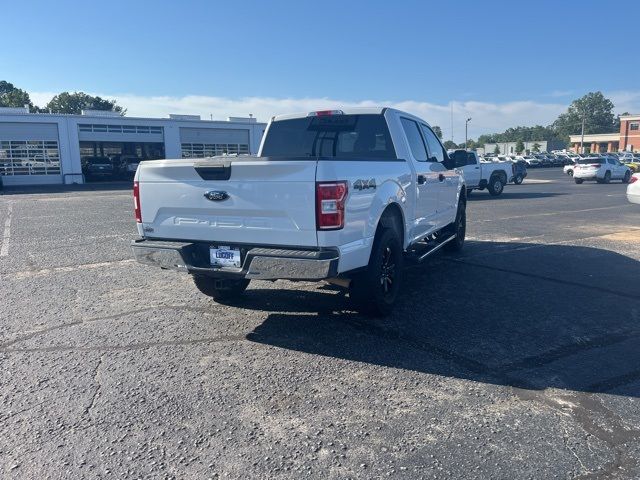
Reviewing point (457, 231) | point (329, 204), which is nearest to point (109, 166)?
point (457, 231)

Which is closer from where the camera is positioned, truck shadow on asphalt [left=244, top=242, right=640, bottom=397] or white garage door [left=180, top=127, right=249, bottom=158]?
truck shadow on asphalt [left=244, top=242, right=640, bottom=397]

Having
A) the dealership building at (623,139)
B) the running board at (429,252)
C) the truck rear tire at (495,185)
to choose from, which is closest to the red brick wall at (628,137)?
the dealership building at (623,139)

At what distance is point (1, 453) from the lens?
312 centimetres

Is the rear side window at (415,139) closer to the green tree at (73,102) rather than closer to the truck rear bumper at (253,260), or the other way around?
the truck rear bumper at (253,260)

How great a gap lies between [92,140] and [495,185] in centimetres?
3139

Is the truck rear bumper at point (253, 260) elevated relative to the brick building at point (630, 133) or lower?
lower

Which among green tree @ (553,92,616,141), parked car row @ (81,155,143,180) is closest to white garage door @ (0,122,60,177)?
parked car row @ (81,155,143,180)

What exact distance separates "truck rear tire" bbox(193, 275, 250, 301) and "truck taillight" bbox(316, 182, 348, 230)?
1.97 m

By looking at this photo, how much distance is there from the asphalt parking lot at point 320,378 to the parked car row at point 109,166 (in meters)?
35.4

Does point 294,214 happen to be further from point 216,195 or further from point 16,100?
point 16,100

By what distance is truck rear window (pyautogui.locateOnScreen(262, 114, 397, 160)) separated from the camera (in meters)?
6.32

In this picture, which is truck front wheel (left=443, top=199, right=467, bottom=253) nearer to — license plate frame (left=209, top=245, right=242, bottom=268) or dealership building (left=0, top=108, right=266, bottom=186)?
license plate frame (left=209, top=245, right=242, bottom=268)

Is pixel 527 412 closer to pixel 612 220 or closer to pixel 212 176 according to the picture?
pixel 212 176

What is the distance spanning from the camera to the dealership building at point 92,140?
37.5 meters
